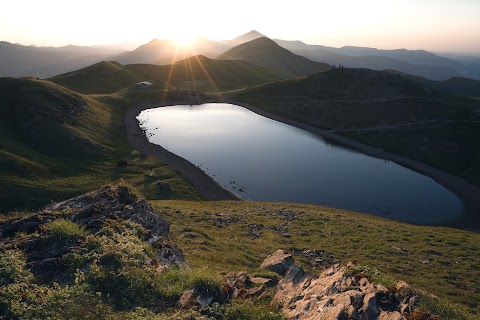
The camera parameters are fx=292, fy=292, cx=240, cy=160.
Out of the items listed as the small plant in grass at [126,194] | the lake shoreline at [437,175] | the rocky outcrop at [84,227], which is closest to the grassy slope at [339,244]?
the rocky outcrop at [84,227]

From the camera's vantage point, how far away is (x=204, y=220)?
45906 mm

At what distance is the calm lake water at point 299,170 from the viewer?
238 ft

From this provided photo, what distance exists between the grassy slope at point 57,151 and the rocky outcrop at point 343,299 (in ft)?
173

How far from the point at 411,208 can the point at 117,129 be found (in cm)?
9963

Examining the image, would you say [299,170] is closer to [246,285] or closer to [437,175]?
[437,175]

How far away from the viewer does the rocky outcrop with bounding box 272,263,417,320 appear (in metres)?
11.9

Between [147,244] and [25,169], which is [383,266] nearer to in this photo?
[147,244]

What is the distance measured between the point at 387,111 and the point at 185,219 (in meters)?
122

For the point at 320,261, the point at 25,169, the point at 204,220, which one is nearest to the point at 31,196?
the point at 25,169

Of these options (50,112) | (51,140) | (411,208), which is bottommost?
(411,208)

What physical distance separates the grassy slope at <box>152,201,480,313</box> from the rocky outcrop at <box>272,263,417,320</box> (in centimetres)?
835

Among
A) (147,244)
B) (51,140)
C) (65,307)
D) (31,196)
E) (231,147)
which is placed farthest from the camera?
(231,147)

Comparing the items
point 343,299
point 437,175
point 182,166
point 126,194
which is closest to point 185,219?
point 126,194

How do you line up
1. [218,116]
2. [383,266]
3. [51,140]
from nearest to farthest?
[383,266], [51,140], [218,116]
